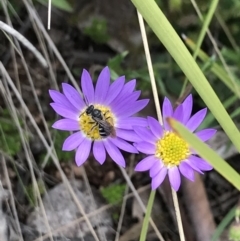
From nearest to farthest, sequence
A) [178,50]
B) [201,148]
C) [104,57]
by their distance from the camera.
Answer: [201,148]
[178,50]
[104,57]

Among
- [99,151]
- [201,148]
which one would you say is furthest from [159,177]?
[201,148]

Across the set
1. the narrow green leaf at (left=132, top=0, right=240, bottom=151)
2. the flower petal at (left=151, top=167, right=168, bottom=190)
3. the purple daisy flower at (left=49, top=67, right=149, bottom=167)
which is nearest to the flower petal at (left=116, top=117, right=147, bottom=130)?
the purple daisy flower at (left=49, top=67, right=149, bottom=167)

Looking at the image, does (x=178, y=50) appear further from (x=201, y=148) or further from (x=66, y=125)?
(x=66, y=125)

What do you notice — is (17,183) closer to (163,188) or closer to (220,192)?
(163,188)

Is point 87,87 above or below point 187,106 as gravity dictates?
above

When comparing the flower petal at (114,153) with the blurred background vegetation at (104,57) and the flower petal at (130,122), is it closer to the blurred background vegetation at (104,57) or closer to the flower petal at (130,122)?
the flower petal at (130,122)

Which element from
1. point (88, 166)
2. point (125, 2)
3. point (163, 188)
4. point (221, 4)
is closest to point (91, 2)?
point (125, 2)
